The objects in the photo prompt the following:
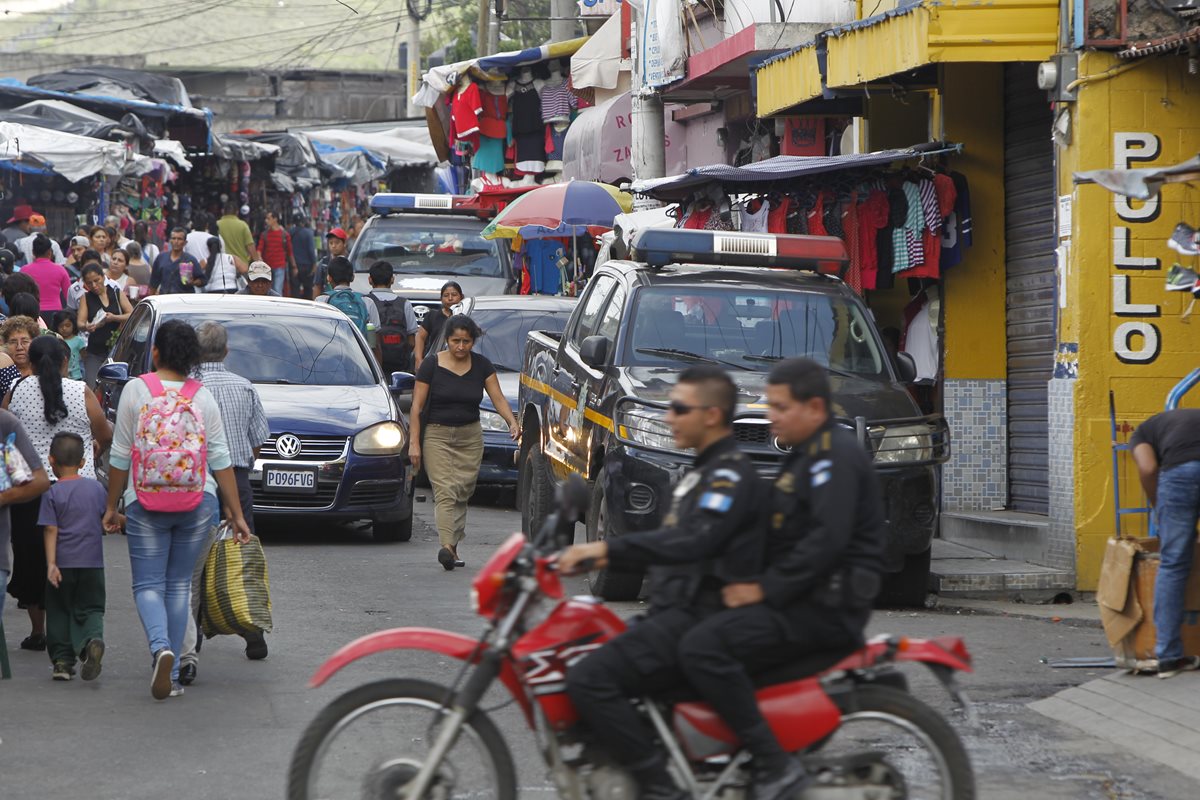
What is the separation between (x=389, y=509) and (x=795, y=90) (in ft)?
16.5

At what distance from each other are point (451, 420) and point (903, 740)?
7416mm

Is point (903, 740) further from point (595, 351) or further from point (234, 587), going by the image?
point (595, 351)

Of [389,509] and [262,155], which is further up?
[262,155]

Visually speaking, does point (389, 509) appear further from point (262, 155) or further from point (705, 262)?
point (262, 155)

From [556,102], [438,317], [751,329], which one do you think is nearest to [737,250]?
[751,329]

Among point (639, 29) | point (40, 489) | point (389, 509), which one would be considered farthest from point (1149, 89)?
point (639, 29)

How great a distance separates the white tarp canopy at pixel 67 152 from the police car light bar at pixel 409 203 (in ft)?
11.1

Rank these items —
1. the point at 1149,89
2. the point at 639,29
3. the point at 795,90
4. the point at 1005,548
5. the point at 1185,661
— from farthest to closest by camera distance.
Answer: the point at 639,29, the point at 795,90, the point at 1005,548, the point at 1149,89, the point at 1185,661

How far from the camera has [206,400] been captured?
337 inches

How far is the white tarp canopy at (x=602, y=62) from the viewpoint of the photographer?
2584 centimetres

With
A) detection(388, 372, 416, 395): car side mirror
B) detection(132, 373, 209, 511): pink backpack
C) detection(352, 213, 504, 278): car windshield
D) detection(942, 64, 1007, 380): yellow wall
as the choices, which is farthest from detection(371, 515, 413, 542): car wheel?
detection(352, 213, 504, 278): car windshield

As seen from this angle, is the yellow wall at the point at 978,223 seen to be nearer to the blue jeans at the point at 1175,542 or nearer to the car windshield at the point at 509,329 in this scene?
the car windshield at the point at 509,329

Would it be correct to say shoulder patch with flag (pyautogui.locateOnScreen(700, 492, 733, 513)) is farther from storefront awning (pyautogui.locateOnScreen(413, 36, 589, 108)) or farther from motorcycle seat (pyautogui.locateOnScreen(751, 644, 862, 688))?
storefront awning (pyautogui.locateOnScreen(413, 36, 589, 108))

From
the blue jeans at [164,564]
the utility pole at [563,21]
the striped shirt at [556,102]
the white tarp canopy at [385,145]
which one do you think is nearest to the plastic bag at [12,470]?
the blue jeans at [164,564]
